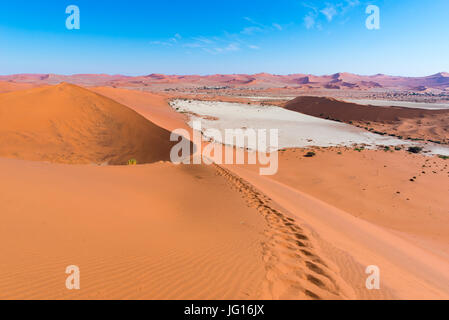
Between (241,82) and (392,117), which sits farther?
(241,82)

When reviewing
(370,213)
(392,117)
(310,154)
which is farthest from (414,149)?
(392,117)

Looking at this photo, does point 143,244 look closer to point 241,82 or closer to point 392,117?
point 392,117

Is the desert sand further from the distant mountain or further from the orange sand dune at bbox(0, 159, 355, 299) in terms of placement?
the distant mountain

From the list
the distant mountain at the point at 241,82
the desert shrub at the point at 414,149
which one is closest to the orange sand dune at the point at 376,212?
the desert shrub at the point at 414,149

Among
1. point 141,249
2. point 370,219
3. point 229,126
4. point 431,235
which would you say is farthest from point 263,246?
point 229,126

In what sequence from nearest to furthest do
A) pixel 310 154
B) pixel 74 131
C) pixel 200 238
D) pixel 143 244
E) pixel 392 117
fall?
pixel 143 244 → pixel 200 238 → pixel 74 131 → pixel 310 154 → pixel 392 117

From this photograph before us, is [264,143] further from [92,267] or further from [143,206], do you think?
[92,267]
